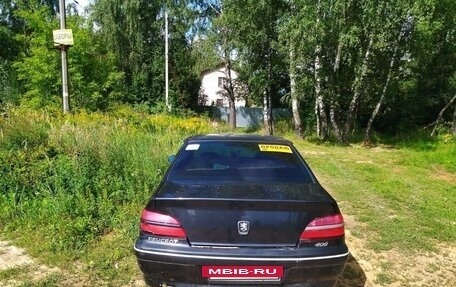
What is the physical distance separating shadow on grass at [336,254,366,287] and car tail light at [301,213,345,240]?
3.67 ft

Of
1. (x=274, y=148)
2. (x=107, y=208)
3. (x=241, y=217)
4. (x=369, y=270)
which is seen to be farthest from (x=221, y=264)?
(x=107, y=208)

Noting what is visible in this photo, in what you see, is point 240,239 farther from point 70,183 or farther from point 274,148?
point 70,183

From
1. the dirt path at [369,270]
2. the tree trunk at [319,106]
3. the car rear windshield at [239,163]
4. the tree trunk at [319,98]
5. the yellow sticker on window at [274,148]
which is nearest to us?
the car rear windshield at [239,163]

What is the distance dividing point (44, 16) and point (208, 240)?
20.2 meters

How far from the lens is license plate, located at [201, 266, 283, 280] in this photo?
8.63ft

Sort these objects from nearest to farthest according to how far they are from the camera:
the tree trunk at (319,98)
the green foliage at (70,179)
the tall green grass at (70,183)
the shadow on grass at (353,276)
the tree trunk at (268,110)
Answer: the shadow on grass at (353,276) → the tall green grass at (70,183) → the green foliage at (70,179) → the tree trunk at (319,98) → the tree trunk at (268,110)

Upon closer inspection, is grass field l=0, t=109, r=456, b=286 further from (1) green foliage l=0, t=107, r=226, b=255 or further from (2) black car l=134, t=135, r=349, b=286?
(2) black car l=134, t=135, r=349, b=286

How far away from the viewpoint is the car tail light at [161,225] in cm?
271

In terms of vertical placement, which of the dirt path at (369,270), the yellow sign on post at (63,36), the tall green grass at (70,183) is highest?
the yellow sign on post at (63,36)

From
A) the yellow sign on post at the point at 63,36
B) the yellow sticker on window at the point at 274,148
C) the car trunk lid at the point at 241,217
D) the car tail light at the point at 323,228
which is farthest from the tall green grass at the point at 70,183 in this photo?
the car tail light at the point at 323,228

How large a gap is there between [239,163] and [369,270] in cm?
185

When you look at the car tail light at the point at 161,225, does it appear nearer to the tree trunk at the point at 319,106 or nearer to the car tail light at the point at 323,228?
the car tail light at the point at 323,228

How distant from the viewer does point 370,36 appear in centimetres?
1523

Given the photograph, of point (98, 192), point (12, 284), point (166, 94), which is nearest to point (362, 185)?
point (98, 192)
